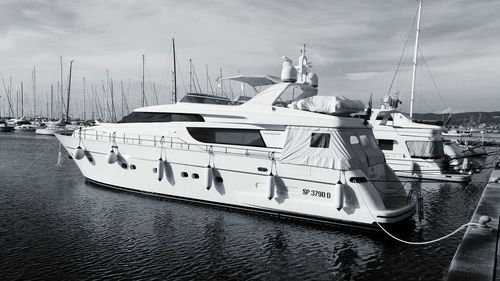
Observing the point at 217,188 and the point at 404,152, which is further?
the point at 404,152

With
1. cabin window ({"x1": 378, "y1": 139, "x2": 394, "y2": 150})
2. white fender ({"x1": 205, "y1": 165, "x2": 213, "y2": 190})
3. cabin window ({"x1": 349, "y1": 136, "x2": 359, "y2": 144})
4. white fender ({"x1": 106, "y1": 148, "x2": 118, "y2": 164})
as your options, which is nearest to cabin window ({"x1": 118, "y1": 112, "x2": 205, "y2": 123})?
white fender ({"x1": 106, "y1": 148, "x2": 118, "y2": 164})

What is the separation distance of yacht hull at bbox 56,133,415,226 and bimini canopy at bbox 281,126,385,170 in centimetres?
29

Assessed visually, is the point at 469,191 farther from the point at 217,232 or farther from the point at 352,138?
the point at 217,232

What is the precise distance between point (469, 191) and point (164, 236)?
17836 mm

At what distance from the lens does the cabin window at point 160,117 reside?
16.5 m

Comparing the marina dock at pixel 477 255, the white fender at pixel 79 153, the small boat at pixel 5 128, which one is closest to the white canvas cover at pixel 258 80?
the white fender at pixel 79 153

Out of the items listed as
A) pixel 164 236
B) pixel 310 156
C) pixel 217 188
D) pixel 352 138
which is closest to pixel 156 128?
pixel 217 188

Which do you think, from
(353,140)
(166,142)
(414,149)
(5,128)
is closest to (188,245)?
(166,142)

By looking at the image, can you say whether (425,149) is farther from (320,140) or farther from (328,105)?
(320,140)

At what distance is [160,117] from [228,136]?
12.5ft

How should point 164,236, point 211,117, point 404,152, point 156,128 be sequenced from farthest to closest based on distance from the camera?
1. point 404,152
2. point 156,128
3. point 211,117
4. point 164,236

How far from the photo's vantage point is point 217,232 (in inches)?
486

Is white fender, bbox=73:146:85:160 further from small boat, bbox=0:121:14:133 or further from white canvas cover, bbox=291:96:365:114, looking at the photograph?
small boat, bbox=0:121:14:133

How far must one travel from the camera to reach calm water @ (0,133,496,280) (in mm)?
9430
